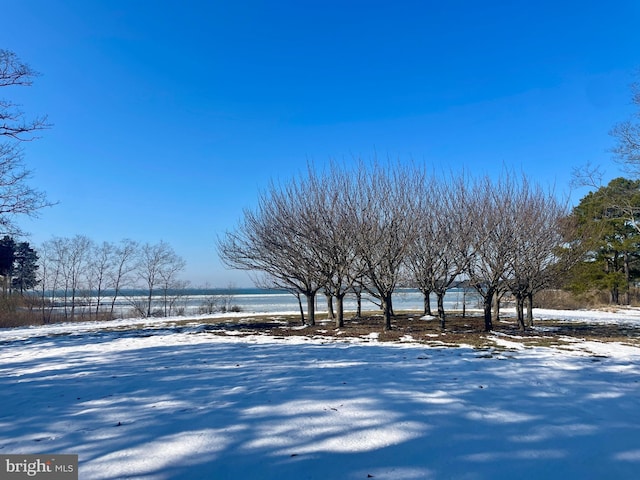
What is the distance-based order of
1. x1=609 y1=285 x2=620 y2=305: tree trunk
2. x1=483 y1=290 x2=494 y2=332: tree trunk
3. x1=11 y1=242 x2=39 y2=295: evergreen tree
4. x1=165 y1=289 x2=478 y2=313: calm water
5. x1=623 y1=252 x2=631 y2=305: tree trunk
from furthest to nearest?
x1=11 y1=242 x2=39 y2=295: evergreen tree, x1=165 y1=289 x2=478 y2=313: calm water, x1=609 y1=285 x2=620 y2=305: tree trunk, x1=623 y1=252 x2=631 y2=305: tree trunk, x1=483 y1=290 x2=494 y2=332: tree trunk

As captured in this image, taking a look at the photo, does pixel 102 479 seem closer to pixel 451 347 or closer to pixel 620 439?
pixel 620 439

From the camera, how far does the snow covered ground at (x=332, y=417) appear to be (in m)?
3.01

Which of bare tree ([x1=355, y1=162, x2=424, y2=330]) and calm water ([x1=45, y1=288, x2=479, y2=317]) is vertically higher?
bare tree ([x1=355, y1=162, x2=424, y2=330])

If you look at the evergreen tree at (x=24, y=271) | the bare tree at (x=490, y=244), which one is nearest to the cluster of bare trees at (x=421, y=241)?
the bare tree at (x=490, y=244)

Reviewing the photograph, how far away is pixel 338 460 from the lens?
306cm

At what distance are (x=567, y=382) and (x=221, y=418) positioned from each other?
5.00m

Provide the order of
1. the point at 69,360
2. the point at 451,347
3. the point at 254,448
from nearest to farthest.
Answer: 1. the point at 254,448
2. the point at 69,360
3. the point at 451,347

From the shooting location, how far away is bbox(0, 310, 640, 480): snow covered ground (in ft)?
9.87

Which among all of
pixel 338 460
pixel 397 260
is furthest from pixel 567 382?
pixel 397 260

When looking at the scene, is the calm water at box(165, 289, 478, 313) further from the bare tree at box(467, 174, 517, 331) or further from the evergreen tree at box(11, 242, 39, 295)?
the evergreen tree at box(11, 242, 39, 295)

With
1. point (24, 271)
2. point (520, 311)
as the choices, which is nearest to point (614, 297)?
point (520, 311)

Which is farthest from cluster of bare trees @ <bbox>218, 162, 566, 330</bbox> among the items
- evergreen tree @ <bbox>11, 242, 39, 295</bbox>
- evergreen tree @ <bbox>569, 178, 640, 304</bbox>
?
evergreen tree @ <bbox>11, 242, 39, 295</bbox>

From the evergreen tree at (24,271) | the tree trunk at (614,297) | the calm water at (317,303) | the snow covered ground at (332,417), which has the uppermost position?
the evergreen tree at (24,271)

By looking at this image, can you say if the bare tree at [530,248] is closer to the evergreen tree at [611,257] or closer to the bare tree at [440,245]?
the bare tree at [440,245]
